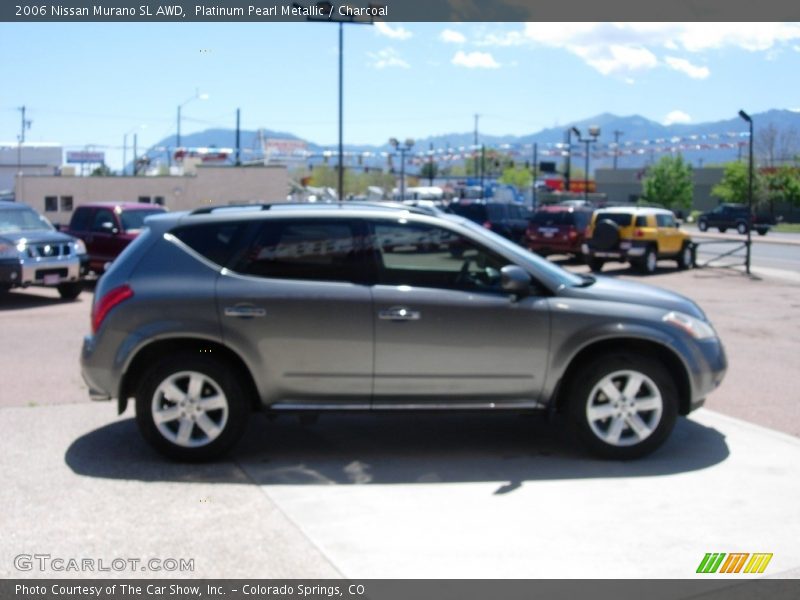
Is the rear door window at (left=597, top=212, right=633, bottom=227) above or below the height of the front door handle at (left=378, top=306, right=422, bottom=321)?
above

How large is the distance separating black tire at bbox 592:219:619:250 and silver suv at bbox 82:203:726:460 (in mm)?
18044

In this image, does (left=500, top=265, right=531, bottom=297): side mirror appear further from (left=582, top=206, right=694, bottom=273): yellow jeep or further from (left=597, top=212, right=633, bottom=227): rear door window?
(left=597, top=212, right=633, bottom=227): rear door window

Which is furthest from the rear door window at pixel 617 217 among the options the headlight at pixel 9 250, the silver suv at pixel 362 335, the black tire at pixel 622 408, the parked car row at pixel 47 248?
the black tire at pixel 622 408

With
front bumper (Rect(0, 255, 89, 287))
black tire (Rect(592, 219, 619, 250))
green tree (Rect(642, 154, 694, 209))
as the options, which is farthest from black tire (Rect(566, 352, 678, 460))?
green tree (Rect(642, 154, 694, 209))

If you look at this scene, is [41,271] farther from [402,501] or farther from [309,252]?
[402,501]

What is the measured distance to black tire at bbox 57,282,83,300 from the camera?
55.8ft

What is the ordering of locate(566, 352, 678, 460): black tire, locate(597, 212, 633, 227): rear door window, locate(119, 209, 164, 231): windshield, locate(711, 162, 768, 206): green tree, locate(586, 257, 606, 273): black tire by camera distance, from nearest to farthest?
locate(566, 352, 678, 460): black tire → locate(119, 209, 164, 231): windshield → locate(597, 212, 633, 227): rear door window → locate(586, 257, 606, 273): black tire → locate(711, 162, 768, 206): green tree

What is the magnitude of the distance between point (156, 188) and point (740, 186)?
4608cm

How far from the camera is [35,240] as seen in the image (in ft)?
53.2

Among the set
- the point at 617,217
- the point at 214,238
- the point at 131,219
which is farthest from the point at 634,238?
the point at 214,238

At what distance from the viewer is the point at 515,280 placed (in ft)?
21.1

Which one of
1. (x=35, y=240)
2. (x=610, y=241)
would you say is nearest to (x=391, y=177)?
(x=610, y=241)
